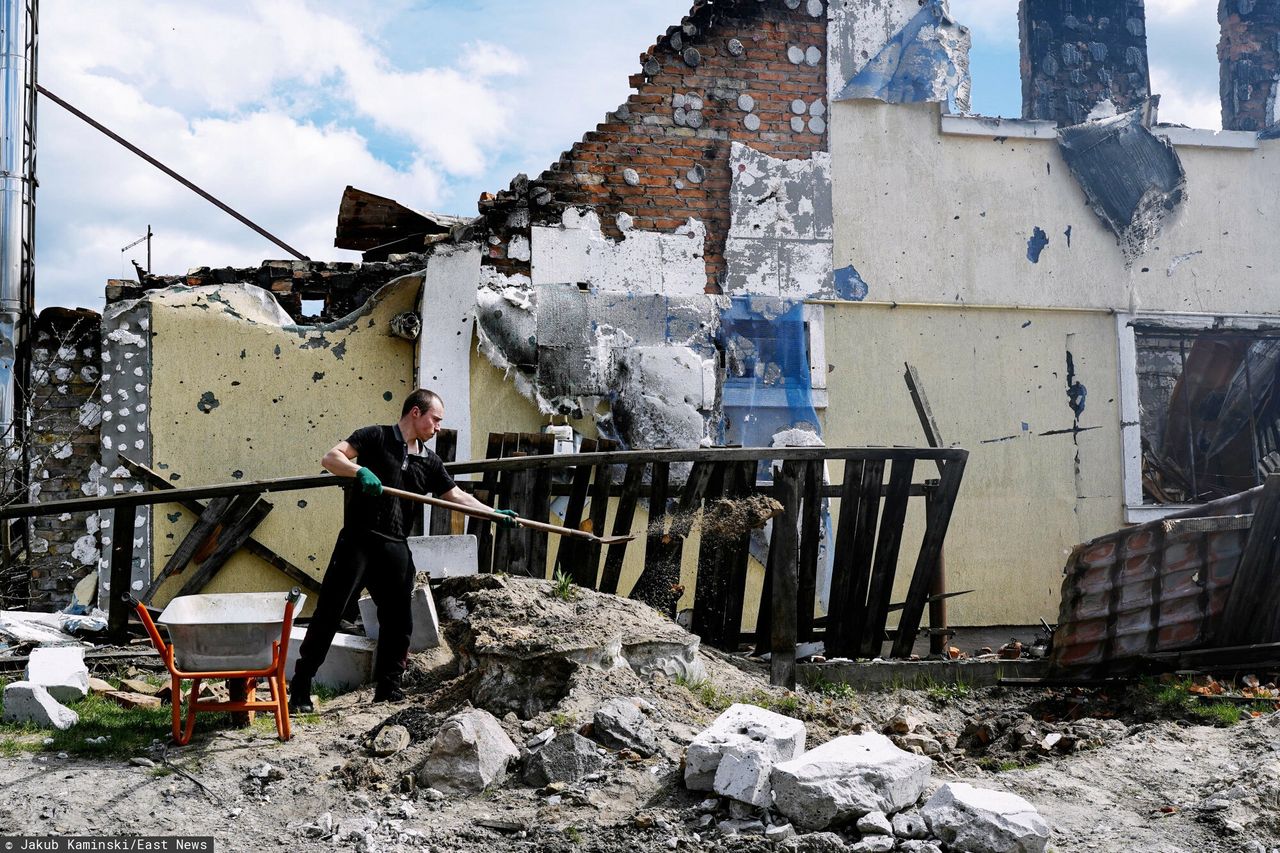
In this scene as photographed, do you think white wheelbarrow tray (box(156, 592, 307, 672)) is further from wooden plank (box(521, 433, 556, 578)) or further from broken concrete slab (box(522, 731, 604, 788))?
wooden plank (box(521, 433, 556, 578))

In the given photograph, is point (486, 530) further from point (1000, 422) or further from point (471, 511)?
point (1000, 422)

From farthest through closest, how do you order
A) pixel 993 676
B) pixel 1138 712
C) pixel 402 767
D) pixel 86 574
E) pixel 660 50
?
pixel 660 50
pixel 86 574
pixel 993 676
pixel 1138 712
pixel 402 767

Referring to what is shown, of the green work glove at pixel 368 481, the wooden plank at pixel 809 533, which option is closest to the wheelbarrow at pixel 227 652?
the green work glove at pixel 368 481

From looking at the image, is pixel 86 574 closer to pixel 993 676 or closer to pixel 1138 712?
pixel 993 676

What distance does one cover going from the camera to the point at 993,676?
23.4 ft

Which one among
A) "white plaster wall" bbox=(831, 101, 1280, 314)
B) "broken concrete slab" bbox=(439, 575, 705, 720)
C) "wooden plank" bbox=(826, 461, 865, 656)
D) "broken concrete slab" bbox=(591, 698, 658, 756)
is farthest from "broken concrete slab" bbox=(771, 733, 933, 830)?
"white plaster wall" bbox=(831, 101, 1280, 314)

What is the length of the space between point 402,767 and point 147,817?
962 millimetres

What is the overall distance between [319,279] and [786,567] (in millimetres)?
4357

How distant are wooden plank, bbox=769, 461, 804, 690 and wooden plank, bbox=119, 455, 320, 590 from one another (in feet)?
11.6

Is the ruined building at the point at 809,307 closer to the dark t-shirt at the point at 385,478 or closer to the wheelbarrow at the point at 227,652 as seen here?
the dark t-shirt at the point at 385,478

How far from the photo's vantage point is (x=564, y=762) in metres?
4.70

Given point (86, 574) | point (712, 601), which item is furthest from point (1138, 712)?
point (86, 574)

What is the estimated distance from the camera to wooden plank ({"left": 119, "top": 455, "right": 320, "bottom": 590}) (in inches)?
336

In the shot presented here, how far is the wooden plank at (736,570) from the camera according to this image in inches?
289
